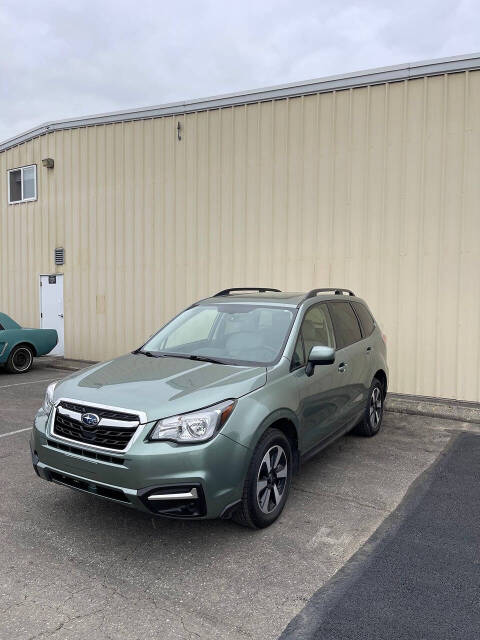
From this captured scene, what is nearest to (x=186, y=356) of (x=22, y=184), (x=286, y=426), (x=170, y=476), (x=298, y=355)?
(x=298, y=355)

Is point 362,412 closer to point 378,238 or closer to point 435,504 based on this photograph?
point 435,504

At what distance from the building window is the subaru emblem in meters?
11.8

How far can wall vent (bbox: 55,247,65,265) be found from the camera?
13.2 m

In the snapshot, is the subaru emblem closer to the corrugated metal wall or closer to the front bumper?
the front bumper

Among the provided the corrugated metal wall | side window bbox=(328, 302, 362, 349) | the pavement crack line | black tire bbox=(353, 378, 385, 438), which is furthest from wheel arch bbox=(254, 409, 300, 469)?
the corrugated metal wall

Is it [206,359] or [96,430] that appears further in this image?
[206,359]

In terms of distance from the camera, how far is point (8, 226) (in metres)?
14.7

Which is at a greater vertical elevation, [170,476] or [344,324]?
[344,324]

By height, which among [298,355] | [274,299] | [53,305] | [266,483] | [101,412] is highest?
[274,299]

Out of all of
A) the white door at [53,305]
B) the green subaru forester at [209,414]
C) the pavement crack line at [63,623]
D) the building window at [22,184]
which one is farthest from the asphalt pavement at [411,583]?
the building window at [22,184]

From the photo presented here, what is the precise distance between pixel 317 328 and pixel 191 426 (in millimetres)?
1954

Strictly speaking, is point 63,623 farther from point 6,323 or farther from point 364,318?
point 6,323

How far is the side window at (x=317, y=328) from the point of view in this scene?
A: 469 cm

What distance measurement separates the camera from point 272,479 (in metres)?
3.91
